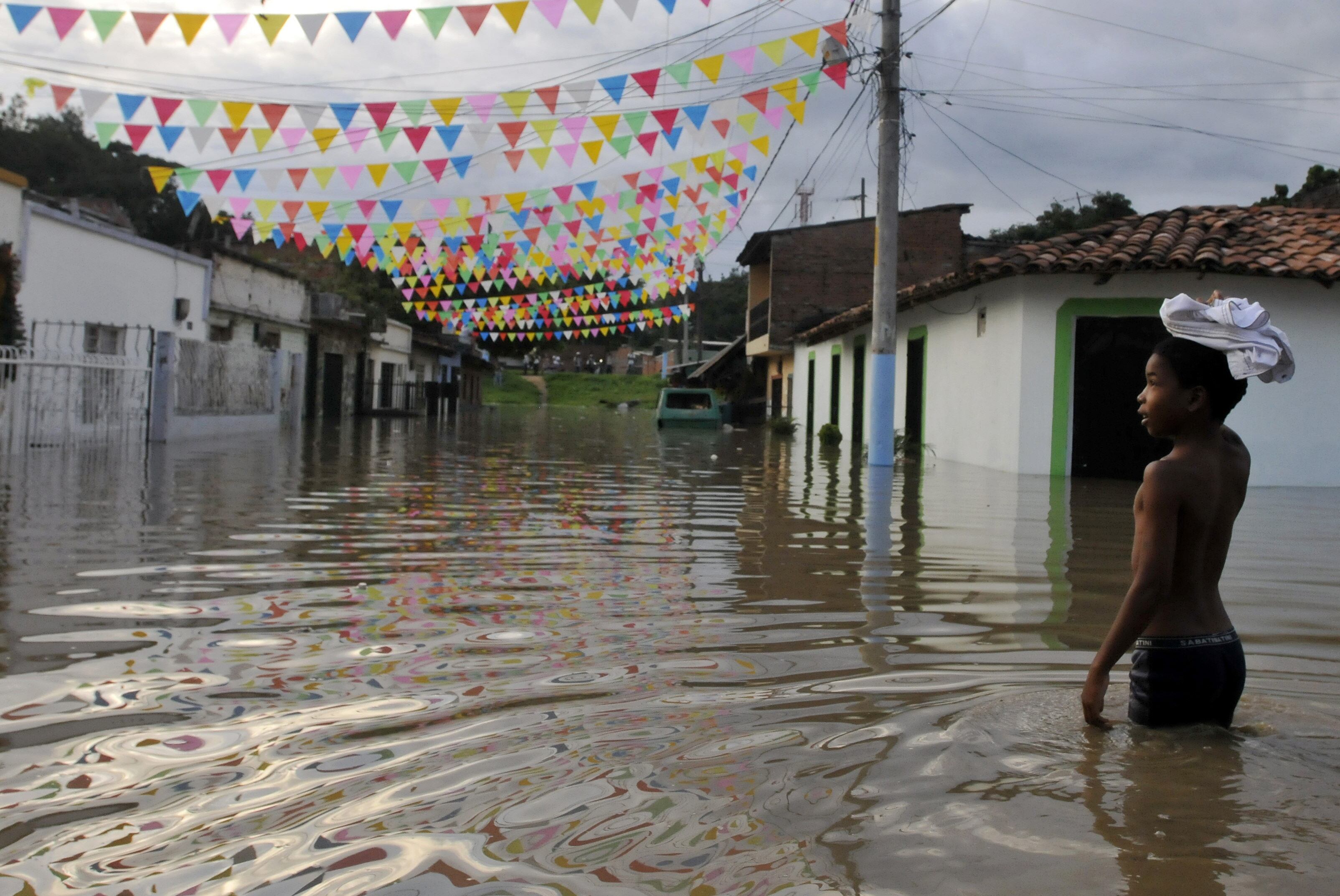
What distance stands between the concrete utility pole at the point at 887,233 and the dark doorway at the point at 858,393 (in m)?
8.72

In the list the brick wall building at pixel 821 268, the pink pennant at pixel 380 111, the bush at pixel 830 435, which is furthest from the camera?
the brick wall building at pixel 821 268

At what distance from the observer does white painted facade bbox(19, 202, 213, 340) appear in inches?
656

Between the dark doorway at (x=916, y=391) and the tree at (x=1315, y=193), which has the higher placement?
the tree at (x=1315, y=193)

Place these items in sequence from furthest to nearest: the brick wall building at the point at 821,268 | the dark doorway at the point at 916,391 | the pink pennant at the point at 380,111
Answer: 1. the brick wall building at the point at 821,268
2. the dark doorway at the point at 916,391
3. the pink pennant at the point at 380,111

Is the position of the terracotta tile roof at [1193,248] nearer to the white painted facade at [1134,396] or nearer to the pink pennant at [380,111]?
the white painted facade at [1134,396]

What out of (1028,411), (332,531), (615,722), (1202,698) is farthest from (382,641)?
(1028,411)

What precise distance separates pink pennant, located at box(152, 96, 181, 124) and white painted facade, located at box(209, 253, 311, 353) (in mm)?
11234

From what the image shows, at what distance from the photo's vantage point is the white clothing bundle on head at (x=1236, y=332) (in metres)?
2.96

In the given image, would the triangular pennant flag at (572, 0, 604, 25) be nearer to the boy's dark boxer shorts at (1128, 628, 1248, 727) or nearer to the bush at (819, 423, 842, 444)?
the boy's dark boxer shorts at (1128, 628, 1248, 727)

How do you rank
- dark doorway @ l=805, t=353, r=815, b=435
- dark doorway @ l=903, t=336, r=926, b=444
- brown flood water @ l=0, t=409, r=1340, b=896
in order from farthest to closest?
dark doorway @ l=805, t=353, r=815, b=435, dark doorway @ l=903, t=336, r=926, b=444, brown flood water @ l=0, t=409, r=1340, b=896

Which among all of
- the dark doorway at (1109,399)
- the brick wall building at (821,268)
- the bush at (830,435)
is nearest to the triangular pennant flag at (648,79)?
the dark doorway at (1109,399)

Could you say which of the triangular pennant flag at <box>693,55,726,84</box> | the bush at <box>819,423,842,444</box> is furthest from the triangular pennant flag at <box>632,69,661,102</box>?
the bush at <box>819,423,842,444</box>

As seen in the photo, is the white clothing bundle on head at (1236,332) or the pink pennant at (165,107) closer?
the white clothing bundle on head at (1236,332)

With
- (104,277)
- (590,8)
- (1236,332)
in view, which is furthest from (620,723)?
(104,277)
